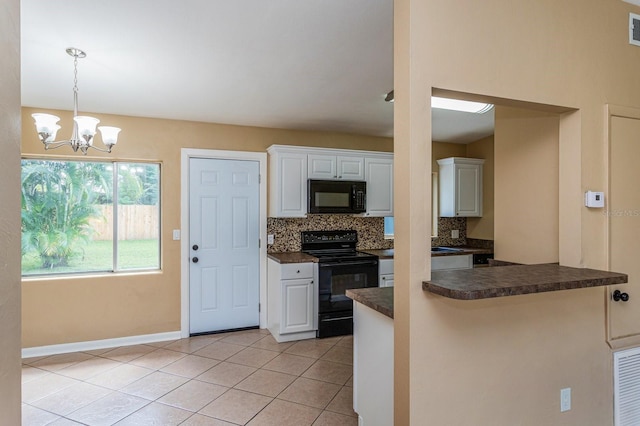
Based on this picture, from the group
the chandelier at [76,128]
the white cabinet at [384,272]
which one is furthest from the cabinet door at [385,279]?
the chandelier at [76,128]

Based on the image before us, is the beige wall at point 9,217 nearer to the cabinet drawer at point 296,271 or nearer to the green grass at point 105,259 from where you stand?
the cabinet drawer at point 296,271

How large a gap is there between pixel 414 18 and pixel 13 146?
1.51 metres

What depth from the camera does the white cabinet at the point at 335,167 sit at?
13.7ft

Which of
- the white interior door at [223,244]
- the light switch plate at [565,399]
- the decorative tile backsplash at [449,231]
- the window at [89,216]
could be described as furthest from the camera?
the decorative tile backsplash at [449,231]

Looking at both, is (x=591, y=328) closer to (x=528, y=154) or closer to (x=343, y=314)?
(x=528, y=154)

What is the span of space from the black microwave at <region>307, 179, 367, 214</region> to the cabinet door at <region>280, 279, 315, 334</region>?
0.88 meters

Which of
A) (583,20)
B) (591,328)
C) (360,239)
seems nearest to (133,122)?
(360,239)

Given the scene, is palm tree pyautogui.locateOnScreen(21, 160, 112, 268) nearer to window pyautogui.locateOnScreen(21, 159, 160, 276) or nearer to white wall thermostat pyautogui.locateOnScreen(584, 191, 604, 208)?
window pyautogui.locateOnScreen(21, 159, 160, 276)

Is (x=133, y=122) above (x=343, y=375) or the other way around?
above

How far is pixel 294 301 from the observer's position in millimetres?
3832

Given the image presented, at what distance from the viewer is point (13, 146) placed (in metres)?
0.91

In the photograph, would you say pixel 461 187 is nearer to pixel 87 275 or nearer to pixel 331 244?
pixel 331 244

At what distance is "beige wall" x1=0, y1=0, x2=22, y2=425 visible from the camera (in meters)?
0.85

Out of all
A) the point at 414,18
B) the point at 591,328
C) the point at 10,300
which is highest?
the point at 414,18
